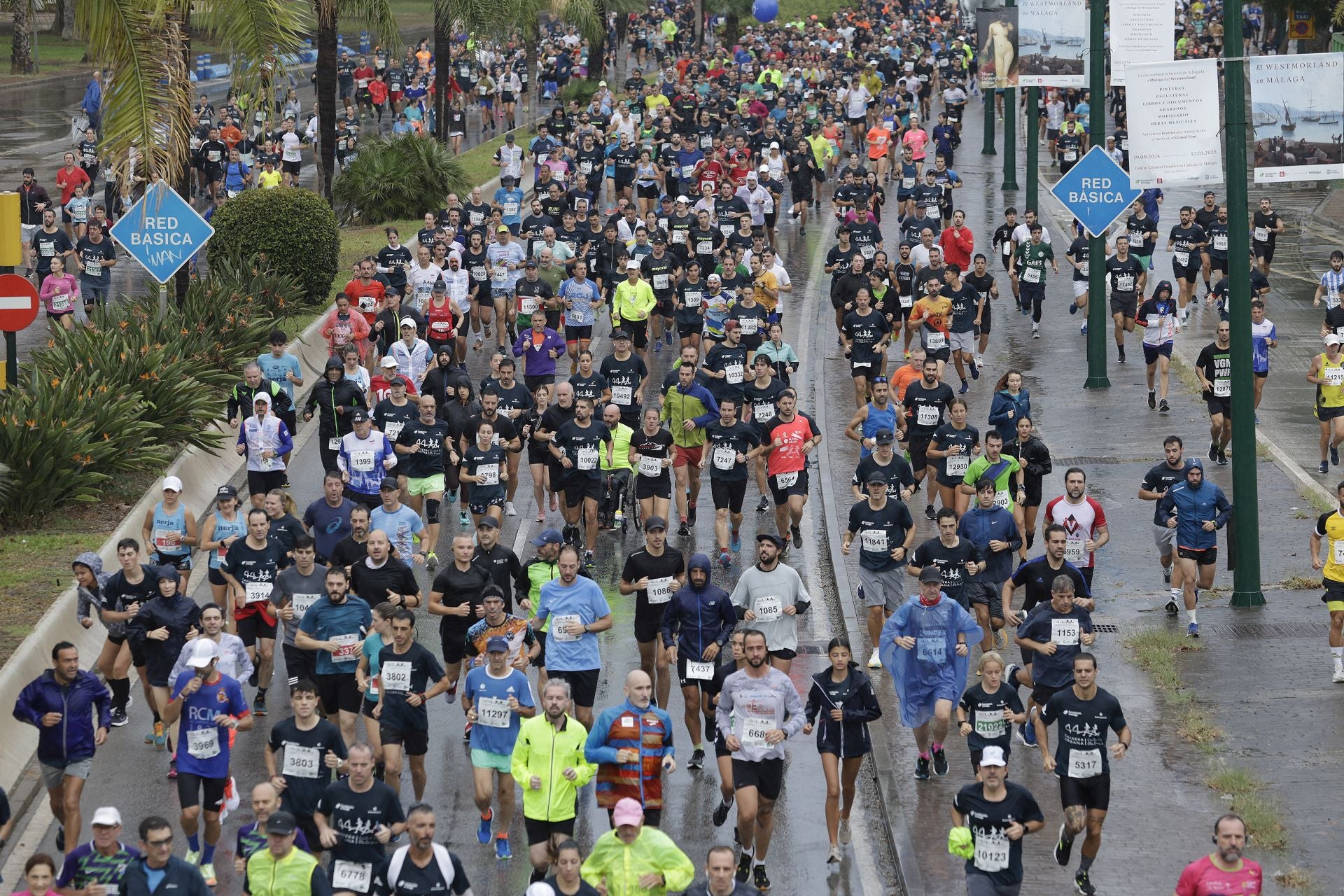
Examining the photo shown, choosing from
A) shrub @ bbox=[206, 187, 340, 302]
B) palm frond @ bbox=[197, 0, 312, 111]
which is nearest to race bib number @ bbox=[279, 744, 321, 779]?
palm frond @ bbox=[197, 0, 312, 111]

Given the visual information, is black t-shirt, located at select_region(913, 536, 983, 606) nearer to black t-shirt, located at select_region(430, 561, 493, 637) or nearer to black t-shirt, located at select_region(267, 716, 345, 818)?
black t-shirt, located at select_region(430, 561, 493, 637)

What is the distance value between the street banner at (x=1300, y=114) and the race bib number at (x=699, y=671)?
7.34m

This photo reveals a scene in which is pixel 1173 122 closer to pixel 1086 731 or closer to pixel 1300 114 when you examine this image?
pixel 1300 114

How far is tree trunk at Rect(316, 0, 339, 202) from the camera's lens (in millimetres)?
31766

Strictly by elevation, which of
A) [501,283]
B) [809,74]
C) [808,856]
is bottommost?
[808,856]

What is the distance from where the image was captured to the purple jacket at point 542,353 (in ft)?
71.2

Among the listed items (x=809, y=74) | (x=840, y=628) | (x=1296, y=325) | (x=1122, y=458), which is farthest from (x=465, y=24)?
(x=840, y=628)

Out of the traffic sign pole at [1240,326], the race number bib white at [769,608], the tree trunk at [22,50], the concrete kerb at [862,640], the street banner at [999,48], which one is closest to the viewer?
the concrete kerb at [862,640]

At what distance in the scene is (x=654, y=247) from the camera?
25469mm

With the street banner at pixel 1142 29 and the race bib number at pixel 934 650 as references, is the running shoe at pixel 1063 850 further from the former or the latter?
the street banner at pixel 1142 29

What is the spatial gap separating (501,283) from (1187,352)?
31.4 ft

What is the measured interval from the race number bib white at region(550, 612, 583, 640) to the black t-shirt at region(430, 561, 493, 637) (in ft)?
2.95

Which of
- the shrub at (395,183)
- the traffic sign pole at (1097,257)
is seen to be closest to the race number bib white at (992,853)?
the traffic sign pole at (1097,257)

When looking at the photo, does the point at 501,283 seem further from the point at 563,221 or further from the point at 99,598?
the point at 99,598
